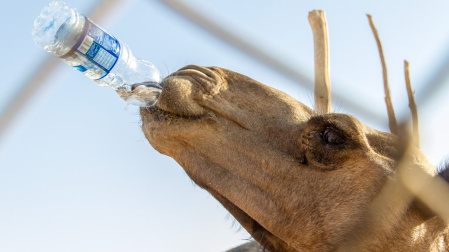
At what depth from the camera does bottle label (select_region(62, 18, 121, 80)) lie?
99.3 inches

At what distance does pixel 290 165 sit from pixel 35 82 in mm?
1546

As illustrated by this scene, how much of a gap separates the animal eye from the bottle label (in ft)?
4.26

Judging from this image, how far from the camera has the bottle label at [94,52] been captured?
2.52m

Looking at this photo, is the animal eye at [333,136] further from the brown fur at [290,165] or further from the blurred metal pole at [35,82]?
the blurred metal pole at [35,82]

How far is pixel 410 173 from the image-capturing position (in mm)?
3018

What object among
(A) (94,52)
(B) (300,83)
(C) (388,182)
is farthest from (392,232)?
Result: (A) (94,52)

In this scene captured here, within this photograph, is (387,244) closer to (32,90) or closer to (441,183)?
(441,183)

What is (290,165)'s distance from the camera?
3.16 metres

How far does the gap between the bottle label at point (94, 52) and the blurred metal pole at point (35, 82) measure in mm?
78

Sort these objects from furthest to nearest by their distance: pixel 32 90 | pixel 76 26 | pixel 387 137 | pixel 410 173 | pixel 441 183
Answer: pixel 387 137 < pixel 410 173 < pixel 441 183 < pixel 76 26 < pixel 32 90

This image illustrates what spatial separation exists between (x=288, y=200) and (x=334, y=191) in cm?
28

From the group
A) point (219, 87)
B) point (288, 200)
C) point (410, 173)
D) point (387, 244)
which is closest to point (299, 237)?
point (288, 200)

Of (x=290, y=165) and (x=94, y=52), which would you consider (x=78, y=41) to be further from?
(x=290, y=165)

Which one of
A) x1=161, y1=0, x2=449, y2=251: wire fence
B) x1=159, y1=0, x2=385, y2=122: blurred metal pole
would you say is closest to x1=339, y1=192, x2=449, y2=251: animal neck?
x1=161, y1=0, x2=449, y2=251: wire fence
